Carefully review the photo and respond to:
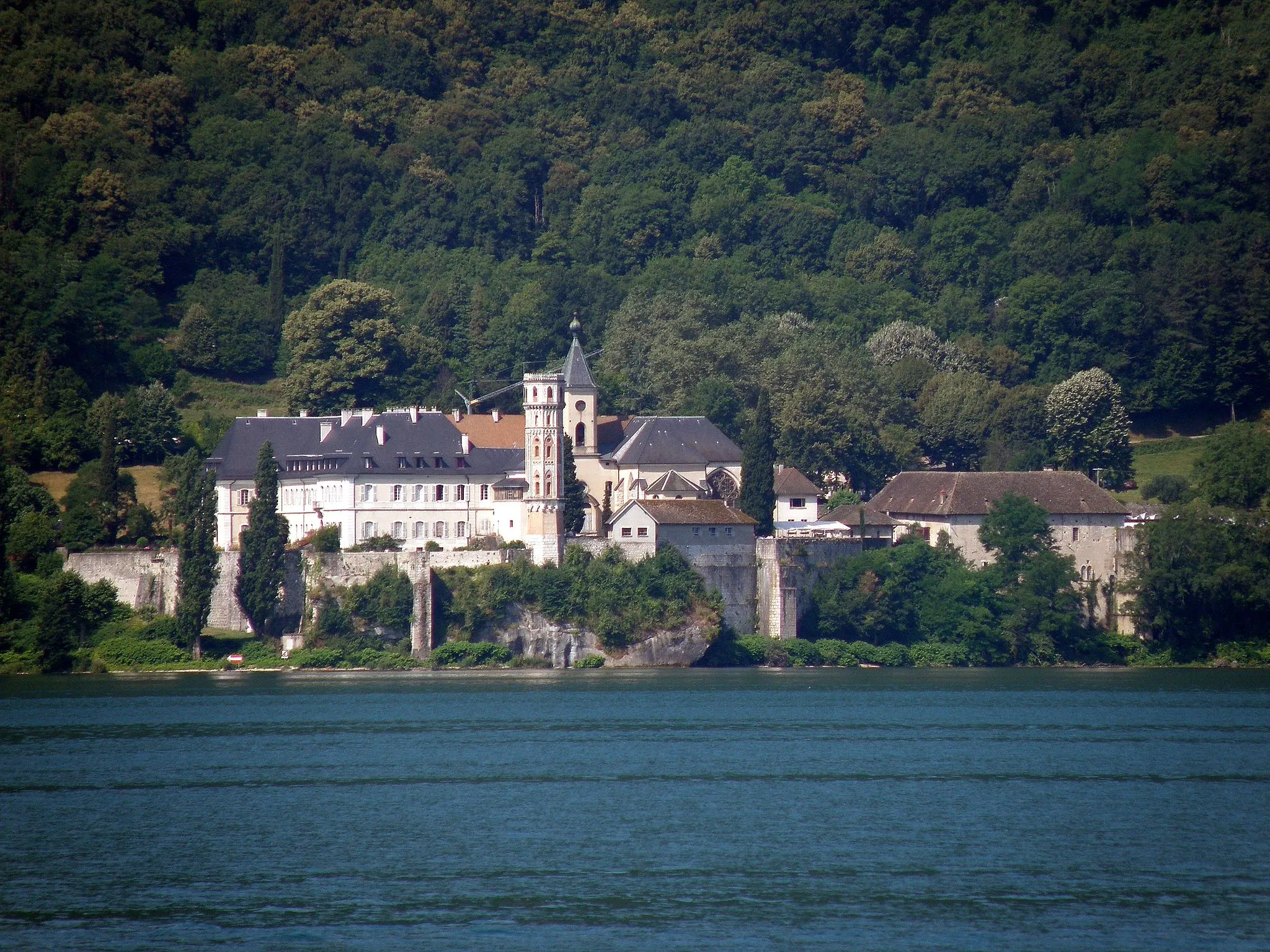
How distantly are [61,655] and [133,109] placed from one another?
5872 centimetres

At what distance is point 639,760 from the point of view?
46.2 meters

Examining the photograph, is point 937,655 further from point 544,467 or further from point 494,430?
point 494,430

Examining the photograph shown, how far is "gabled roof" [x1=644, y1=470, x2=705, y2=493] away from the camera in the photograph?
7700cm

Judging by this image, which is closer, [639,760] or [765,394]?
[639,760]

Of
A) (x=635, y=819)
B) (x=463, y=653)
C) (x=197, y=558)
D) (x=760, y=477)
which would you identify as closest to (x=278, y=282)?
(x=760, y=477)

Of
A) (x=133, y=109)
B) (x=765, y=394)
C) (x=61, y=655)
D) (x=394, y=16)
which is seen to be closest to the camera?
(x=61, y=655)

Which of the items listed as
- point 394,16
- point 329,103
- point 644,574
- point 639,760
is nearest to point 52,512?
point 644,574

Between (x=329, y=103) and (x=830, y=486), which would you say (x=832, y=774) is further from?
(x=329, y=103)

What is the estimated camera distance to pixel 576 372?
83.1 meters

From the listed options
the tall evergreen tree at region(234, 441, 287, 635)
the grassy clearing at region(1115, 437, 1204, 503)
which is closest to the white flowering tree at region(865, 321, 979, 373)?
the grassy clearing at region(1115, 437, 1204, 503)

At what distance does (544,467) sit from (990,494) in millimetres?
16307

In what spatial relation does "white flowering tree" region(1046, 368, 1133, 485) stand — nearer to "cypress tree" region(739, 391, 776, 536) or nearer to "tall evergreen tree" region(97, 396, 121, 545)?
"cypress tree" region(739, 391, 776, 536)

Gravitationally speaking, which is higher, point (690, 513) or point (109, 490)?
point (109, 490)

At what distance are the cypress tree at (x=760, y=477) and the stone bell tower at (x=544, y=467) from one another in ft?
24.0
